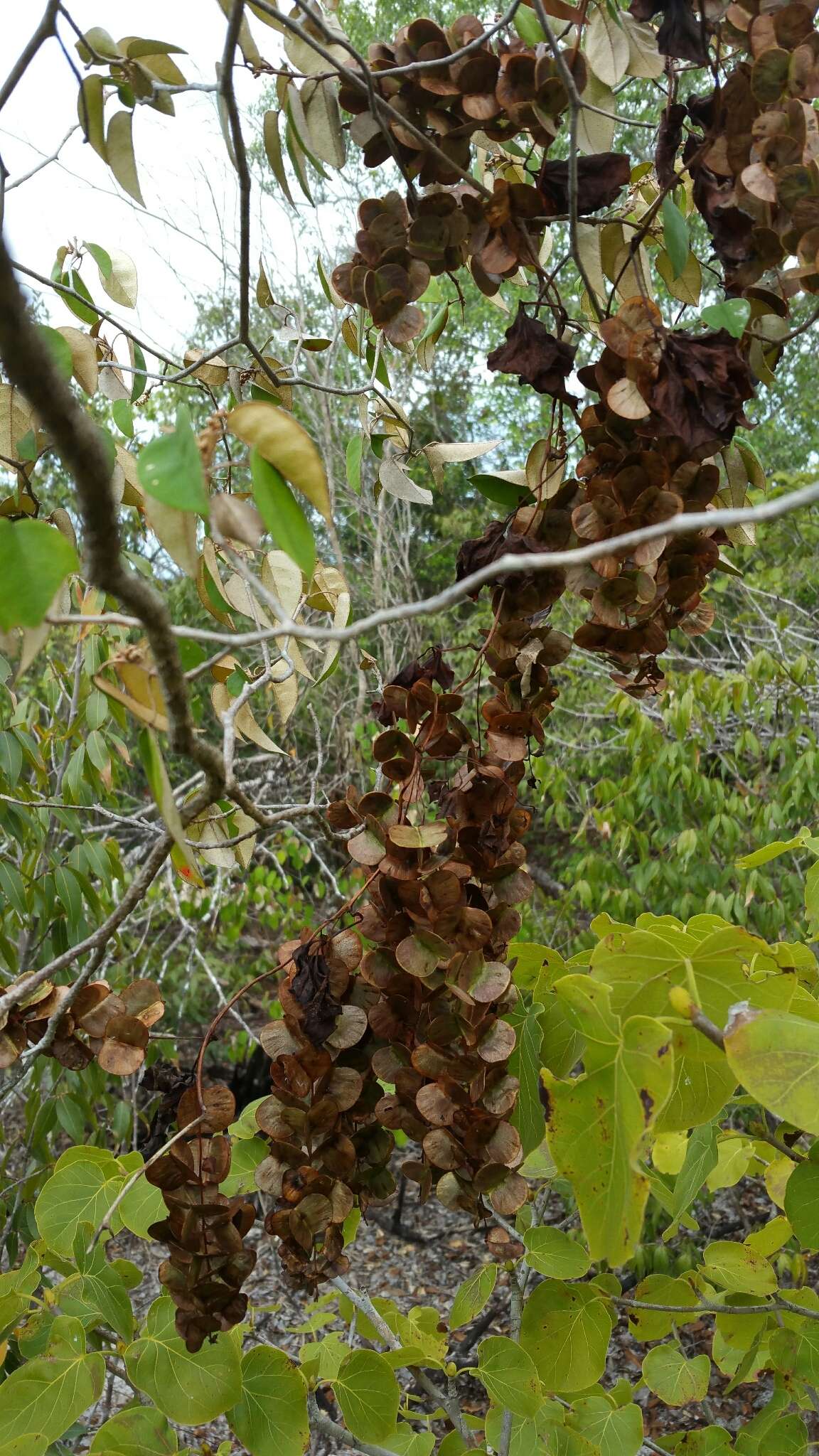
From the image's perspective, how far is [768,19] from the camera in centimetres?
53

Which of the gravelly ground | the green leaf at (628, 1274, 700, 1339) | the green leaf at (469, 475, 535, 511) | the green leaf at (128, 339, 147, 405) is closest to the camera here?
the green leaf at (469, 475, 535, 511)

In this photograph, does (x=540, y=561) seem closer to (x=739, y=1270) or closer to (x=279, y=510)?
(x=279, y=510)

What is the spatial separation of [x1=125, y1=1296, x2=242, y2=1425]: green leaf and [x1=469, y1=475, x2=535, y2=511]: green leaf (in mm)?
575

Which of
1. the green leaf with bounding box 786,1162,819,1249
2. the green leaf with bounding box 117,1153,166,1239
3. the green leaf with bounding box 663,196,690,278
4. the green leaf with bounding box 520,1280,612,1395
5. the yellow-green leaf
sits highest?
the green leaf with bounding box 663,196,690,278

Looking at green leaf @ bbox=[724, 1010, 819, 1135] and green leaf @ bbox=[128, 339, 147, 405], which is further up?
green leaf @ bbox=[128, 339, 147, 405]

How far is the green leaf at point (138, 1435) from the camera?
2.00 feet

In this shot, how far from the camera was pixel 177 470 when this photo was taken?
316 millimetres

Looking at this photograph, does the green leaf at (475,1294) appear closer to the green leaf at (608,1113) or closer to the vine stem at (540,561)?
the green leaf at (608,1113)


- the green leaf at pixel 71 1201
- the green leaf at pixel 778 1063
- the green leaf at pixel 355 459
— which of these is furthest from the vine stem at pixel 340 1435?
the green leaf at pixel 355 459

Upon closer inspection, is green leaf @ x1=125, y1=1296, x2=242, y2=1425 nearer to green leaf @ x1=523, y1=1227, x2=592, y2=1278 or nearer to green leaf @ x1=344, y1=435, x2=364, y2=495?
green leaf @ x1=523, y1=1227, x2=592, y2=1278

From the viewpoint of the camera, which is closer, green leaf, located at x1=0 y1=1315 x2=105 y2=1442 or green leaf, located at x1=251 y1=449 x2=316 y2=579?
green leaf, located at x1=251 y1=449 x2=316 y2=579

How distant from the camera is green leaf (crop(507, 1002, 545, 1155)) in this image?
571 mm

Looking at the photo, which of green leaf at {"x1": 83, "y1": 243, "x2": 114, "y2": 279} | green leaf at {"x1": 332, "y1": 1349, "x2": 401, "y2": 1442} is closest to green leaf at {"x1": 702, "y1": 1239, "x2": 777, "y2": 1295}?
green leaf at {"x1": 332, "y1": 1349, "x2": 401, "y2": 1442}

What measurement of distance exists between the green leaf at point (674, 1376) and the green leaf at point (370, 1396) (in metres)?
0.23
